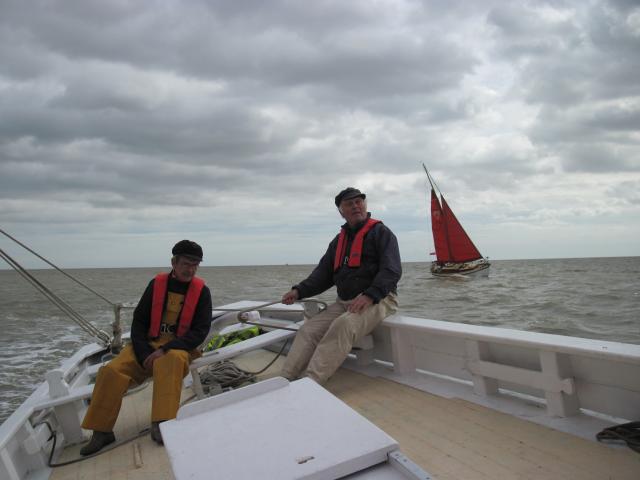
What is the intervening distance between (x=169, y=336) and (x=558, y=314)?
409 inches

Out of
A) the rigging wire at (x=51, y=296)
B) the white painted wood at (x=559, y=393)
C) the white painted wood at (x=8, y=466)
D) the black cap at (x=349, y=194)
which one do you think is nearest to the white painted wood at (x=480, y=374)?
the white painted wood at (x=559, y=393)

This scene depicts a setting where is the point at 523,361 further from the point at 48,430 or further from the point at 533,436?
the point at 48,430

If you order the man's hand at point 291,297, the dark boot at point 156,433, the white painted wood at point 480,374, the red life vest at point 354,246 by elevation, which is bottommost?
the dark boot at point 156,433

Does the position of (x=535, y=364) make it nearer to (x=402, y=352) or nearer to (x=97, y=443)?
(x=402, y=352)

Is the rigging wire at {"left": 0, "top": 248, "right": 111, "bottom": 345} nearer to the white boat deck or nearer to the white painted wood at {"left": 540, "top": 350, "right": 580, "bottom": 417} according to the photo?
the white boat deck

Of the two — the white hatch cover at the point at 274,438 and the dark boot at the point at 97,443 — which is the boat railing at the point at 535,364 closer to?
the white hatch cover at the point at 274,438

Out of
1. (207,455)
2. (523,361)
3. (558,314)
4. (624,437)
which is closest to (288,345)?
(523,361)

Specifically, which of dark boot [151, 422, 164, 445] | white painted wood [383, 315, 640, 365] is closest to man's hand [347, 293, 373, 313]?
white painted wood [383, 315, 640, 365]

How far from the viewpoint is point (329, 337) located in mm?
2902

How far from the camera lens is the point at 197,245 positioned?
9.12ft

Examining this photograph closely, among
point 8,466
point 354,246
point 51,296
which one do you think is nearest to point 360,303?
point 354,246

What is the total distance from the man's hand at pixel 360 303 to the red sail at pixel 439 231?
1041 inches

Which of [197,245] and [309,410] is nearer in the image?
[309,410]

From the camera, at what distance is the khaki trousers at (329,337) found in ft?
9.44
